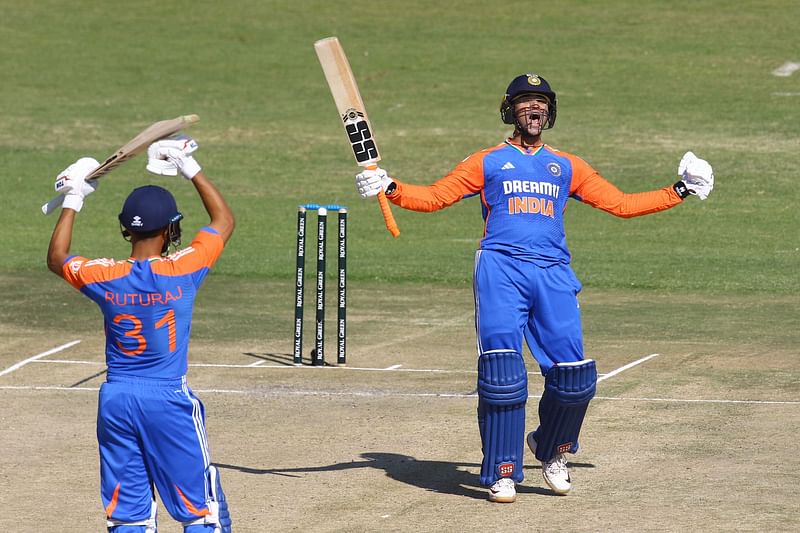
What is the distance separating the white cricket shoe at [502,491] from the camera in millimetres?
9461

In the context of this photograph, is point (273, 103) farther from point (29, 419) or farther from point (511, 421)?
point (511, 421)

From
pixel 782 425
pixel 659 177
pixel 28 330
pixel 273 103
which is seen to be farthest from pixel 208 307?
pixel 273 103

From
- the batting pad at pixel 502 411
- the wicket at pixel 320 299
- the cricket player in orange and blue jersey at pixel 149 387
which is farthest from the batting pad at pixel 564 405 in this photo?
the wicket at pixel 320 299

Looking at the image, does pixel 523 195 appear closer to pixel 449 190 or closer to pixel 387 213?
pixel 449 190

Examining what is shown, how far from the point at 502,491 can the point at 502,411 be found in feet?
1.69

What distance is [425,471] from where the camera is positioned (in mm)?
10312

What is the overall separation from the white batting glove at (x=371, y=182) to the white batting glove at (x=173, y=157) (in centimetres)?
219

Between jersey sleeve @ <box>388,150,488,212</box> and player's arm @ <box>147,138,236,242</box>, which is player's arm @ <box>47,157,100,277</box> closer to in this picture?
player's arm @ <box>147,138,236,242</box>

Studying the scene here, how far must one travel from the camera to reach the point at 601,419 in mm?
11750

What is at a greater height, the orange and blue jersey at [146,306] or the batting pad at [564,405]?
the orange and blue jersey at [146,306]

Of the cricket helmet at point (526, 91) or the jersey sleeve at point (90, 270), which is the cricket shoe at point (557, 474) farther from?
the jersey sleeve at point (90, 270)

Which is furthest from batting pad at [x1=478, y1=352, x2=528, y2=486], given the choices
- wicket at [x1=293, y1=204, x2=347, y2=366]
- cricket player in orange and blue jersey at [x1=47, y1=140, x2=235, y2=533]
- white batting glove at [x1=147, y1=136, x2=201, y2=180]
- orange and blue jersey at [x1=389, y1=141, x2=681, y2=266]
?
wicket at [x1=293, y1=204, x2=347, y2=366]

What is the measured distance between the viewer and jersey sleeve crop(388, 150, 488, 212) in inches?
386

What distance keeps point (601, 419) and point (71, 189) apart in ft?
18.4
